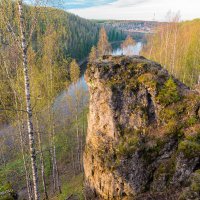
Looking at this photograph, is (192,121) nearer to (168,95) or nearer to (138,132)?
(168,95)

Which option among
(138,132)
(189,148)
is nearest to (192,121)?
(189,148)

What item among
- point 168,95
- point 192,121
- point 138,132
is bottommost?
point 138,132

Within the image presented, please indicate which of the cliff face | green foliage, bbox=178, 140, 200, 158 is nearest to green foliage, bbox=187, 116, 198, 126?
the cliff face

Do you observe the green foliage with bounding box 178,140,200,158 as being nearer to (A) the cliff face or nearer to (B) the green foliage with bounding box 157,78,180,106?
(A) the cliff face

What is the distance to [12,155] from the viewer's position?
29156 millimetres

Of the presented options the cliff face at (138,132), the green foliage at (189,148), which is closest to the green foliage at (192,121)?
the cliff face at (138,132)

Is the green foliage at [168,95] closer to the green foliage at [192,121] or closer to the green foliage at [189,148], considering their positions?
the green foliage at [192,121]

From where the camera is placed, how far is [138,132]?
41.0 feet

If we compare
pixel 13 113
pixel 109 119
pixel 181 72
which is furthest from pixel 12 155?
pixel 181 72

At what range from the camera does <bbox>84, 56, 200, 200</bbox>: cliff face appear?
36.6 ft

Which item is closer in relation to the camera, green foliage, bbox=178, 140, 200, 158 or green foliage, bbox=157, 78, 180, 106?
green foliage, bbox=178, 140, 200, 158

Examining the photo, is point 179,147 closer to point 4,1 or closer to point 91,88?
point 91,88

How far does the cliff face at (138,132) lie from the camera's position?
1116 cm

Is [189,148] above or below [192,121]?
below
